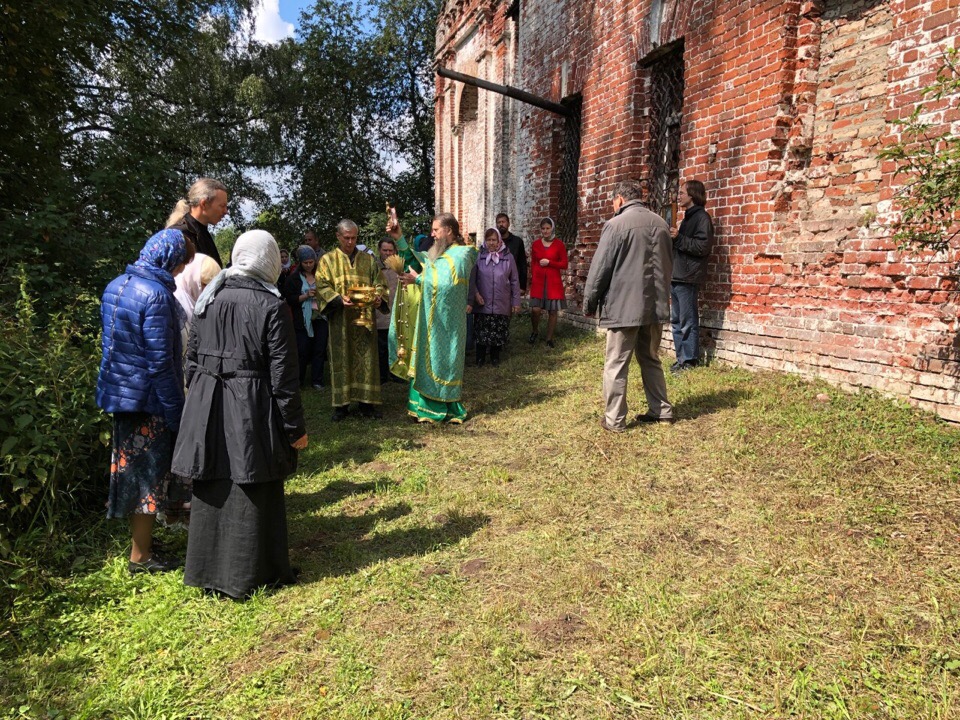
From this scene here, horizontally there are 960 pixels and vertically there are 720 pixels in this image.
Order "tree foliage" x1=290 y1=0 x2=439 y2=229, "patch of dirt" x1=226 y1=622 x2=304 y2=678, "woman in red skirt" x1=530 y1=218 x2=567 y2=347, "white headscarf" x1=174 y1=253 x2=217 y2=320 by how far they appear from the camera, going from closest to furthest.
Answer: "patch of dirt" x1=226 y1=622 x2=304 y2=678 < "white headscarf" x1=174 y1=253 x2=217 y2=320 < "woman in red skirt" x1=530 y1=218 x2=567 y2=347 < "tree foliage" x1=290 y1=0 x2=439 y2=229

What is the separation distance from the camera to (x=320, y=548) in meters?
3.99

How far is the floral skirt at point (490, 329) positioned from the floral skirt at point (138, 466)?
5.46m

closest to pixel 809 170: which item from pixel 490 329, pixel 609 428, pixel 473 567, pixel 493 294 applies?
pixel 609 428

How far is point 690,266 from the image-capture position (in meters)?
6.70

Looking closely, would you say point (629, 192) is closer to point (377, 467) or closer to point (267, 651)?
point (377, 467)

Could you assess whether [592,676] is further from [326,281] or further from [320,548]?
[326,281]

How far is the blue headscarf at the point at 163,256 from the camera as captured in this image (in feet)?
11.9

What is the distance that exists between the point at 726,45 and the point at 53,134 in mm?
7418

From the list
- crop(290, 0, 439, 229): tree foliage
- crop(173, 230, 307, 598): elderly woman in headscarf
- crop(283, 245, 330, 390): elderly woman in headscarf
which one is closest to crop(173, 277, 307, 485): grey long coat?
crop(173, 230, 307, 598): elderly woman in headscarf

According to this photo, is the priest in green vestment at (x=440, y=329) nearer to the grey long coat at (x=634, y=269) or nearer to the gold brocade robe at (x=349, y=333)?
the gold brocade robe at (x=349, y=333)

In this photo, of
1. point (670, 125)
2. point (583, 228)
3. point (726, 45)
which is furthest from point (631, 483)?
point (583, 228)

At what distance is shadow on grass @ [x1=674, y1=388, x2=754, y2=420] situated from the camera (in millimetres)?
5531

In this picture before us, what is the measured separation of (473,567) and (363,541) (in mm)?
813

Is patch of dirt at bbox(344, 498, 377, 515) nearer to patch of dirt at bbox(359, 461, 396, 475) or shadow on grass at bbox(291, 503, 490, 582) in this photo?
shadow on grass at bbox(291, 503, 490, 582)
